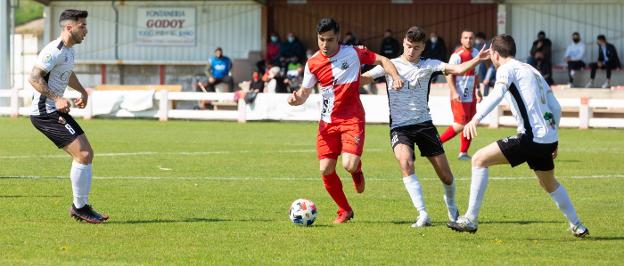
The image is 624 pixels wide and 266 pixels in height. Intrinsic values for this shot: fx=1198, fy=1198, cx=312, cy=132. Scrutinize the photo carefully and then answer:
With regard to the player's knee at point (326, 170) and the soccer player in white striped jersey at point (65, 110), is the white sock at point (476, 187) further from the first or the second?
the soccer player in white striped jersey at point (65, 110)

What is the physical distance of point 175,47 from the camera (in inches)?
1810

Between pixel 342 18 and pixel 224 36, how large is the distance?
4617mm

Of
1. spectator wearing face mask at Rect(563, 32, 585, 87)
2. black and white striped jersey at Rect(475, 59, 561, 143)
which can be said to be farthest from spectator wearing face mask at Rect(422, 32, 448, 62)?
→ black and white striped jersey at Rect(475, 59, 561, 143)

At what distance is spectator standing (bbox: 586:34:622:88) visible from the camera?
38.0 m

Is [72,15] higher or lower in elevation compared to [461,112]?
higher

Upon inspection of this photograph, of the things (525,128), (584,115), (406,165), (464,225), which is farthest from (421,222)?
(584,115)

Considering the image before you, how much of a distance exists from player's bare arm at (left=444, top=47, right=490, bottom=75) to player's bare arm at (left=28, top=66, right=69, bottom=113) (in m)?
3.72

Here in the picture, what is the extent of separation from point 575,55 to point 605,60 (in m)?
1.07

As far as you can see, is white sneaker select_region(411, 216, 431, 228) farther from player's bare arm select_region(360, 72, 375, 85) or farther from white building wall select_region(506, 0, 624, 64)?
white building wall select_region(506, 0, 624, 64)

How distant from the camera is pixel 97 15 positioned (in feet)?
155

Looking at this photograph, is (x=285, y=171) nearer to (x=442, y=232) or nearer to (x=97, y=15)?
(x=442, y=232)

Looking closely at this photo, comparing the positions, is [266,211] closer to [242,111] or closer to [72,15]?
[72,15]

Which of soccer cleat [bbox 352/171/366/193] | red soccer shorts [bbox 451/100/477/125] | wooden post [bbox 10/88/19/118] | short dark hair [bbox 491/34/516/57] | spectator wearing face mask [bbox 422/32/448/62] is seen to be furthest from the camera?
spectator wearing face mask [bbox 422/32/448/62]

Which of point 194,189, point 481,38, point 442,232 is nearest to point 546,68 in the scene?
point 481,38
